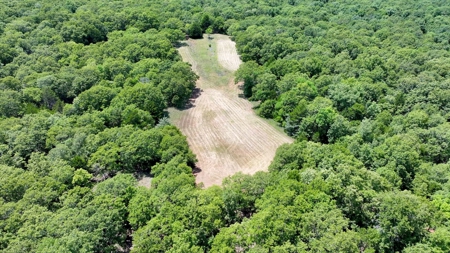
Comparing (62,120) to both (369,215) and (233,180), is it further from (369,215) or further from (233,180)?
(369,215)

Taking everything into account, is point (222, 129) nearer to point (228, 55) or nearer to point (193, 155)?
point (193, 155)

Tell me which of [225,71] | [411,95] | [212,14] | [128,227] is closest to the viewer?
[128,227]

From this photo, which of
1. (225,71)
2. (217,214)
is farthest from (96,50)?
(217,214)

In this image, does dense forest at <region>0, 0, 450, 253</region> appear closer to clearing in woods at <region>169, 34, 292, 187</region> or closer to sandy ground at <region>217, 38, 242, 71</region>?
clearing in woods at <region>169, 34, 292, 187</region>

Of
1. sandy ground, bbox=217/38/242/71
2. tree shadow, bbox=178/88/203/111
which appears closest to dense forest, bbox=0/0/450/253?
tree shadow, bbox=178/88/203/111

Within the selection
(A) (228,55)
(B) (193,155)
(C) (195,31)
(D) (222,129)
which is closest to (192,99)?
(D) (222,129)

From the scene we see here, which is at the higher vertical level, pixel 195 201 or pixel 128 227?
pixel 195 201
